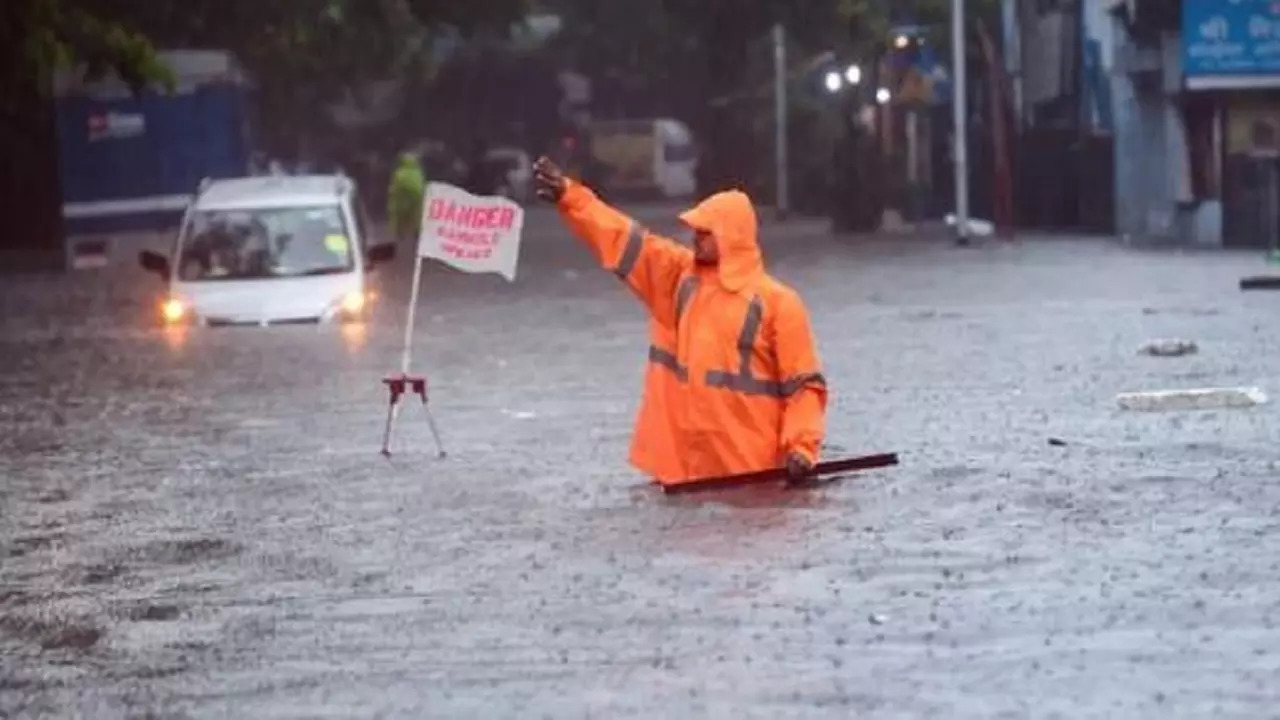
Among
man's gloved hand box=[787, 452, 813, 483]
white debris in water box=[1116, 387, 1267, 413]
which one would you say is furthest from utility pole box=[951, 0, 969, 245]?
man's gloved hand box=[787, 452, 813, 483]

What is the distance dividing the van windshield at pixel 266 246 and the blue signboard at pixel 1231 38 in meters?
20.3

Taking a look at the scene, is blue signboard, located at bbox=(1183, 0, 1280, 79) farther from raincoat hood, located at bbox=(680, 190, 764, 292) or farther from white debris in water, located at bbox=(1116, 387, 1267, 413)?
raincoat hood, located at bbox=(680, 190, 764, 292)

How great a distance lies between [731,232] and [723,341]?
0.46 metres

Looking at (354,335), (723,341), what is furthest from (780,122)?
(723,341)

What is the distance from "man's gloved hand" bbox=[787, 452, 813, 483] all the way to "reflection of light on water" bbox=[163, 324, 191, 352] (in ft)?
A: 39.0

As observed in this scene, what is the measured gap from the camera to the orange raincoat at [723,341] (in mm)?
13148

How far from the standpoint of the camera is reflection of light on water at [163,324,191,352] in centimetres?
2456

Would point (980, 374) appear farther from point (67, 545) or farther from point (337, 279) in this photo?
point (67, 545)

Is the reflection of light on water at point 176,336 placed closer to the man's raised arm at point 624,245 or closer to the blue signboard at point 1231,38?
the man's raised arm at point 624,245

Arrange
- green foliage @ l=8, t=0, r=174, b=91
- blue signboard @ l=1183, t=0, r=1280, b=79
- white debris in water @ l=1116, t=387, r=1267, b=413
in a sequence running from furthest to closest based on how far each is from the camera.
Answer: blue signboard @ l=1183, t=0, r=1280, b=79 < green foliage @ l=8, t=0, r=174, b=91 < white debris in water @ l=1116, t=387, r=1267, b=413

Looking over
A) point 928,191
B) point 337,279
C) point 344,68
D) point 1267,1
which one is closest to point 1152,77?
point 1267,1

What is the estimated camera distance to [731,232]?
13164mm

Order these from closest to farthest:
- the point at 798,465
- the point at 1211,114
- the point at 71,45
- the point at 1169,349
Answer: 1. the point at 798,465
2. the point at 1169,349
3. the point at 71,45
4. the point at 1211,114

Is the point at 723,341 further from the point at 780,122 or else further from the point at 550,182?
the point at 780,122
